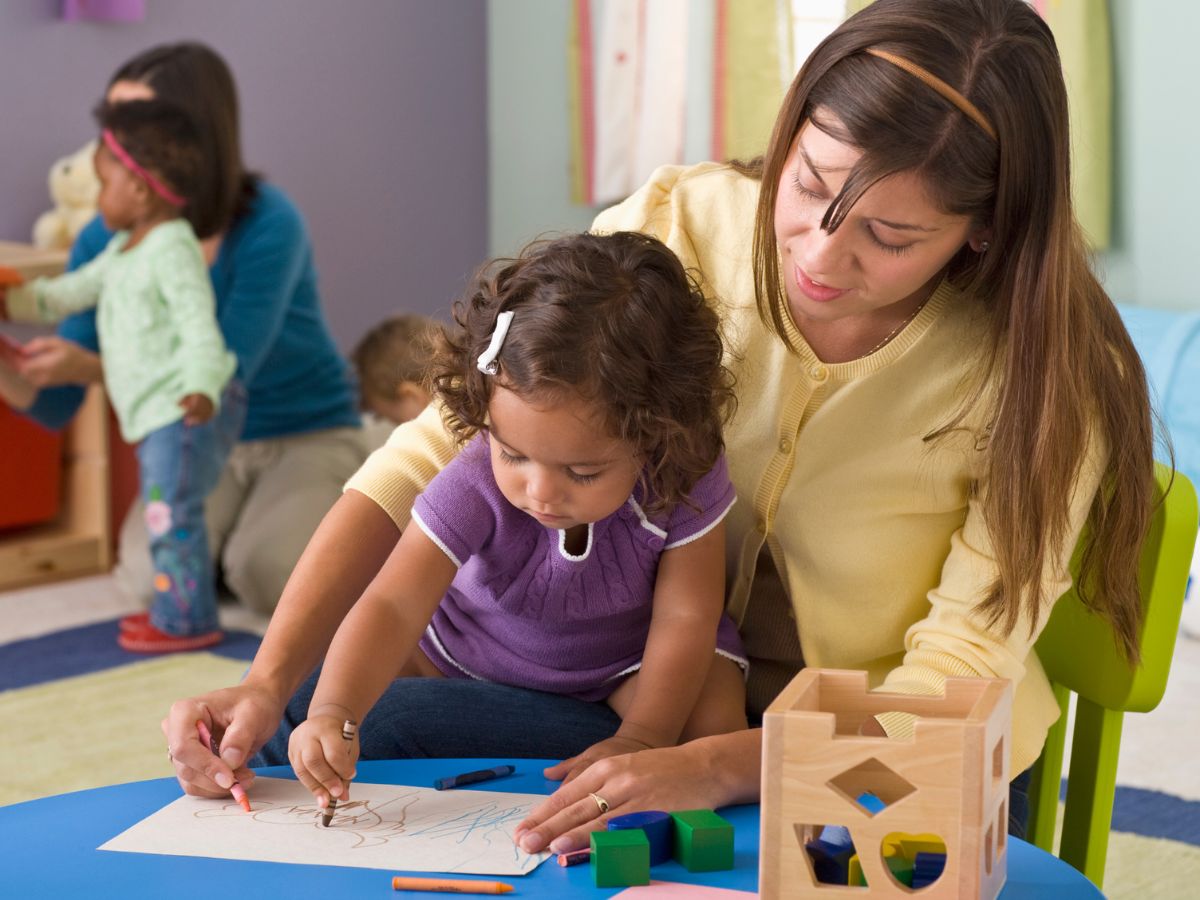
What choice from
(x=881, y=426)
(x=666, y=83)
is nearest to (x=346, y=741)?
(x=881, y=426)

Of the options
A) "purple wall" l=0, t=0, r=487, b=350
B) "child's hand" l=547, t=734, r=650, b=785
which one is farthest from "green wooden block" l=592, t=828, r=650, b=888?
"purple wall" l=0, t=0, r=487, b=350

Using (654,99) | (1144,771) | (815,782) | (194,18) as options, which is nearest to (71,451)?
(194,18)

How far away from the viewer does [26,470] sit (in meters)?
3.07

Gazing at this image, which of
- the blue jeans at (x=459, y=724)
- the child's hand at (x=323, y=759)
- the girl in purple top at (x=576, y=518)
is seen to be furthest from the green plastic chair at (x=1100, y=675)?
the child's hand at (x=323, y=759)

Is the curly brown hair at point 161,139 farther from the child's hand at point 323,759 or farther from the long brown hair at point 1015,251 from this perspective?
the child's hand at point 323,759

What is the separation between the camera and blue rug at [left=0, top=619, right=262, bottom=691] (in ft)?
8.32

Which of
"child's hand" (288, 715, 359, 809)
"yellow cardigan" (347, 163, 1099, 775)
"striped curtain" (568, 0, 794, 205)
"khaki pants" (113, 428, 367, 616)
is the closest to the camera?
"child's hand" (288, 715, 359, 809)

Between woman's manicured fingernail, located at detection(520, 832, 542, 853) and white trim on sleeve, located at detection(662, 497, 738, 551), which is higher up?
white trim on sleeve, located at detection(662, 497, 738, 551)

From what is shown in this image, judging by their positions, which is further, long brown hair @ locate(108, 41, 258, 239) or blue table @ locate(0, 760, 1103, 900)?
long brown hair @ locate(108, 41, 258, 239)

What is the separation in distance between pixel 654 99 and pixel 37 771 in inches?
94.5

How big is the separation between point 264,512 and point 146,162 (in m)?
0.70

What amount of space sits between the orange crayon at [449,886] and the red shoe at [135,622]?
1.99 meters

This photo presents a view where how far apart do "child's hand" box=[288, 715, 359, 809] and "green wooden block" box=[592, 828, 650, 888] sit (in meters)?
0.19

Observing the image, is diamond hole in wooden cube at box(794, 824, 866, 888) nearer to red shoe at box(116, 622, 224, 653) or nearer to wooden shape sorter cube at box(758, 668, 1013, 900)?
wooden shape sorter cube at box(758, 668, 1013, 900)
